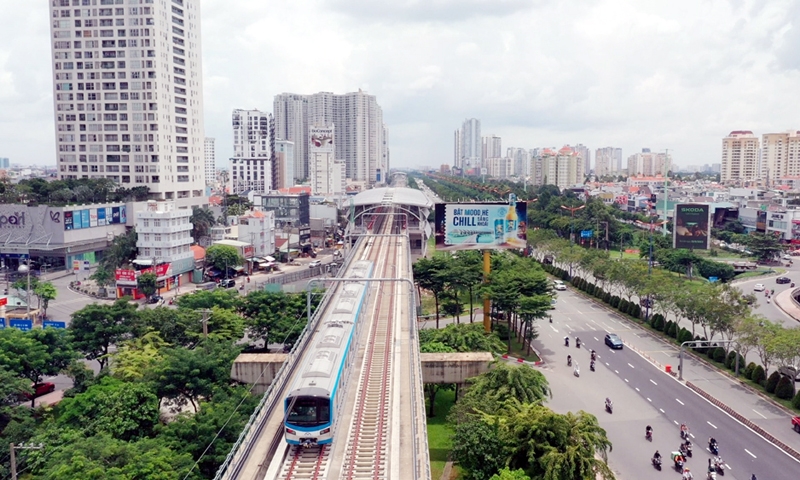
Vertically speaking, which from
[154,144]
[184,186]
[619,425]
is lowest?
[619,425]

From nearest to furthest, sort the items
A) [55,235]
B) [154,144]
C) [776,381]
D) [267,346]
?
1. [776,381]
2. [267,346]
3. [55,235]
4. [154,144]

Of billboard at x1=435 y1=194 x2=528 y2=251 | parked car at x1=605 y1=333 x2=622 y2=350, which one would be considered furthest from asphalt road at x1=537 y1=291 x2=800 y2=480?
billboard at x1=435 y1=194 x2=528 y2=251

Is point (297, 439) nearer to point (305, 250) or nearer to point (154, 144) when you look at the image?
point (305, 250)

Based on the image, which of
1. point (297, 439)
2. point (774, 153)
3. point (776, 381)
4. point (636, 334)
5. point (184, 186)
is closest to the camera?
point (297, 439)

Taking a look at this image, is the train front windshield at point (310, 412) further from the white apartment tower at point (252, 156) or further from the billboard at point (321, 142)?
the white apartment tower at point (252, 156)

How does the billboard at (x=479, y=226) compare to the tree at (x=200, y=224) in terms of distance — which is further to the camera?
the tree at (x=200, y=224)

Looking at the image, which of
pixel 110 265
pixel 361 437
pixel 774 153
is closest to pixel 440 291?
pixel 361 437

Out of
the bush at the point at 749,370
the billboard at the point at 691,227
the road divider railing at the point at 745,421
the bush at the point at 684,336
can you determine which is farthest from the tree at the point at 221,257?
the bush at the point at 749,370

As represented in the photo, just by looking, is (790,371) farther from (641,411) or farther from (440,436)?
(440,436)
